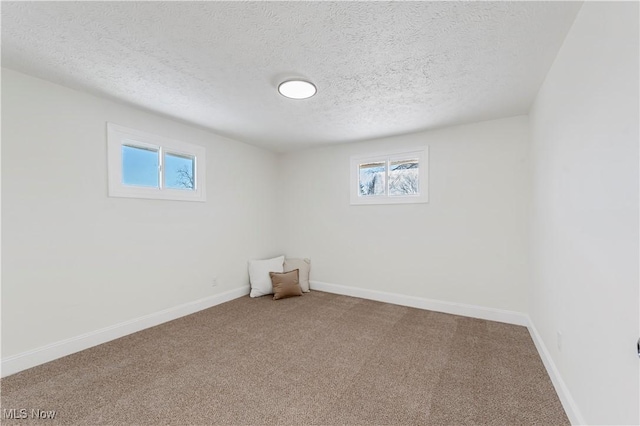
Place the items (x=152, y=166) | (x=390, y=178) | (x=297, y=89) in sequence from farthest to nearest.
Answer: (x=390, y=178) → (x=152, y=166) → (x=297, y=89)

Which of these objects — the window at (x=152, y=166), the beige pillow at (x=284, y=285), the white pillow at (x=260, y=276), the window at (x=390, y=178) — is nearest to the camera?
the window at (x=152, y=166)

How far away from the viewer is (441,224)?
359cm

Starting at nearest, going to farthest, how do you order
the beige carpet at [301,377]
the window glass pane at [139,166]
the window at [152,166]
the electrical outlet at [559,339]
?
the beige carpet at [301,377]
the electrical outlet at [559,339]
the window at [152,166]
the window glass pane at [139,166]

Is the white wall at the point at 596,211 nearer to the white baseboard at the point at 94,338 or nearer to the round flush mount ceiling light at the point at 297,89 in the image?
the round flush mount ceiling light at the point at 297,89

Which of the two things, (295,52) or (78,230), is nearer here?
(295,52)

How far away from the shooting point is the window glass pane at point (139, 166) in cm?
293

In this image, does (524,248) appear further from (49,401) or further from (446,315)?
(49,401)

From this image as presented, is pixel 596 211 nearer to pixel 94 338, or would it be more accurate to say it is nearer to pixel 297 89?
pixel 297 89

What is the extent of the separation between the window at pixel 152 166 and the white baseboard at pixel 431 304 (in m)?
2.50

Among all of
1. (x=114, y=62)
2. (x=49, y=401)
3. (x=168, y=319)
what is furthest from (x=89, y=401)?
(x=114, y=62)

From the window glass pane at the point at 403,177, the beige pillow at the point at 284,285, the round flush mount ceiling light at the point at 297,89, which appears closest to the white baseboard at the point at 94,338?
the beige pillow at the point at 284,285

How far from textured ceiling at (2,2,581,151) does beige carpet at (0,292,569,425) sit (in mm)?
2416

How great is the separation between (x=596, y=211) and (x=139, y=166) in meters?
3.86

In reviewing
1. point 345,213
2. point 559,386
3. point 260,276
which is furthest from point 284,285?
point 559,386
